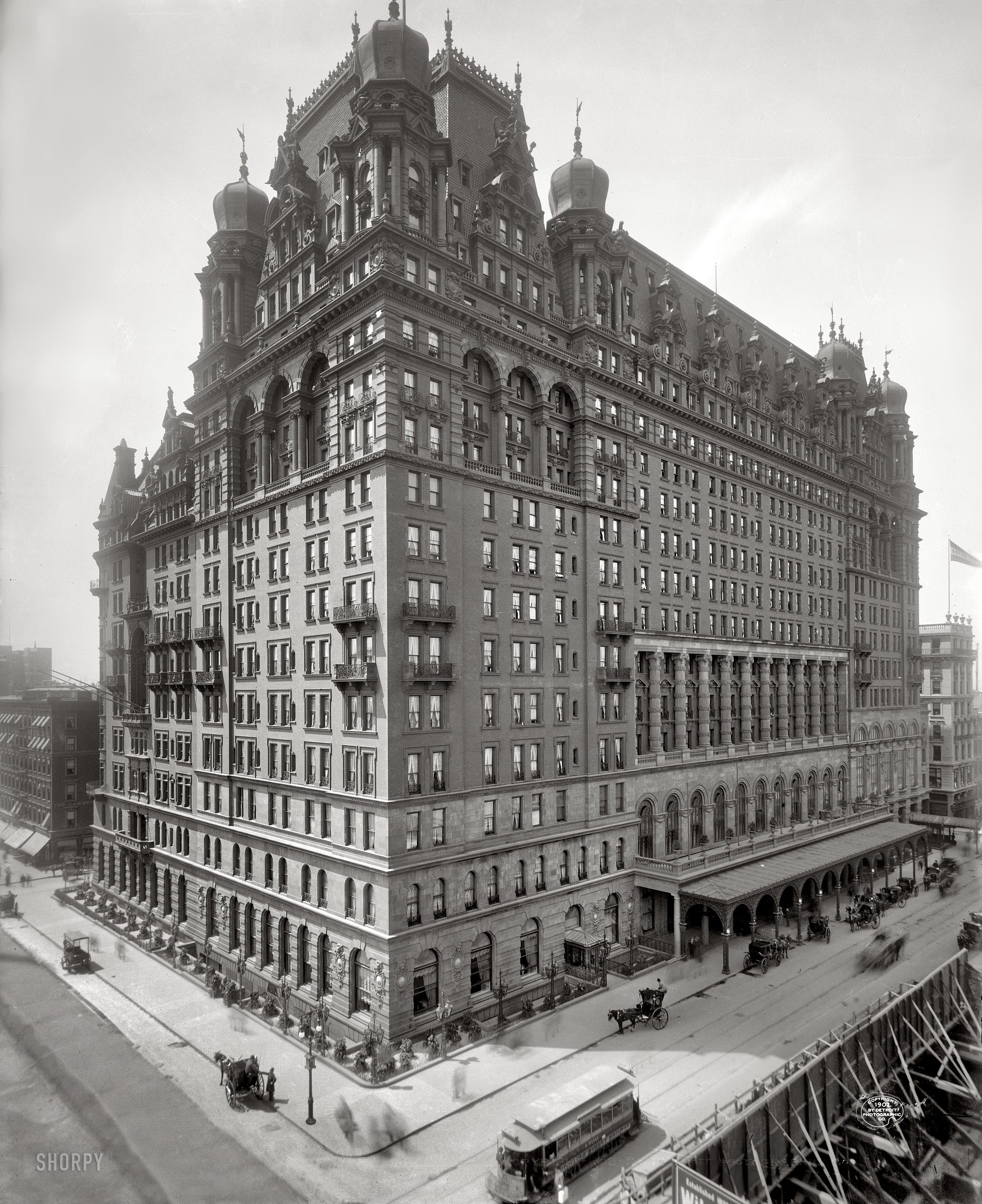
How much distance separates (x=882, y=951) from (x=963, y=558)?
32.2 meters

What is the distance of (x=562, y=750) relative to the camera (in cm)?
5331

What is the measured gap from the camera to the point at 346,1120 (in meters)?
33.6

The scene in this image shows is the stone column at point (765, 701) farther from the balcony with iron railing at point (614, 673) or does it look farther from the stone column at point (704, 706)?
the balcony with iron railing at point (614, 673)

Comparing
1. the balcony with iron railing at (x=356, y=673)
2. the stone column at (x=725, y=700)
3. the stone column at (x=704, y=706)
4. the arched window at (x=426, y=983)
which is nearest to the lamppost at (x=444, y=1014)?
the arched window at (x=426, y=983)

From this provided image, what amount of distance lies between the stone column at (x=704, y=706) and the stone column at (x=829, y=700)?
957 inches

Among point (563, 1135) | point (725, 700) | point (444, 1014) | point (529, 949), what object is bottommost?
point (444, 1014)

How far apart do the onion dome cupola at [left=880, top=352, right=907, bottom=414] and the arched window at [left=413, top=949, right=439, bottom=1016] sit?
87.6 meters

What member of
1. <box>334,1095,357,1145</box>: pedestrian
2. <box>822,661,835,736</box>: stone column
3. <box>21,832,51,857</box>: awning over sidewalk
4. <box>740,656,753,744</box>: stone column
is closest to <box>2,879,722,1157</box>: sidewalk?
<box>334,1095,357,1145</box>: pedestrian

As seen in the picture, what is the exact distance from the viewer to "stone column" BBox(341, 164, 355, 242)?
161ft

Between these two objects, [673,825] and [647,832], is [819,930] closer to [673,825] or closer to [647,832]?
[673,825]

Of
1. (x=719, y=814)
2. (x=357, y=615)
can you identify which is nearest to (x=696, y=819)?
(x=719, y=814)

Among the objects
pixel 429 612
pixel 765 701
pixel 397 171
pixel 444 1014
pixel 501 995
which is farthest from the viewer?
pixel 765 701

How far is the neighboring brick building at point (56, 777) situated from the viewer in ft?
262

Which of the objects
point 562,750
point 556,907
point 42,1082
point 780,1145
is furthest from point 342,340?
point 780,1145
